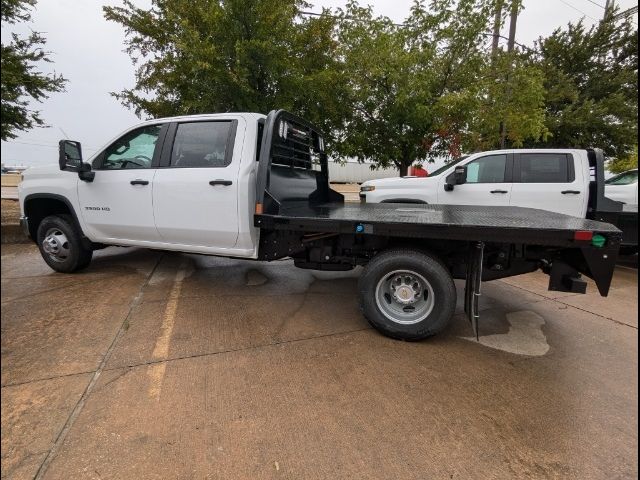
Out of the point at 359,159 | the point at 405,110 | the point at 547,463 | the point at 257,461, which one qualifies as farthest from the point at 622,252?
the point at 257,461

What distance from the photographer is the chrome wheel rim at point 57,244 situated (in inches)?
194

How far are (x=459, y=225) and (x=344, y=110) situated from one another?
6.84 meters

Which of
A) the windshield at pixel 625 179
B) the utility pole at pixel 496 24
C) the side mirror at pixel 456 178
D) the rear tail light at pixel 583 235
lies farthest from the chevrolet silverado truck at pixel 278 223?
the utility pole at pixel 496 24

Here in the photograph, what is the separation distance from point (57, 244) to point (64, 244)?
0.08 metres

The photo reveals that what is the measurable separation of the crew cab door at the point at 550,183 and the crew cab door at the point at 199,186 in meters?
4.81

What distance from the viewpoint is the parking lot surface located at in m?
1.99

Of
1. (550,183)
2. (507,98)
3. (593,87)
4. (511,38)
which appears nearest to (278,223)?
(550,183)

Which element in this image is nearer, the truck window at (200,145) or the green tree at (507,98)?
the truck window at (200,145)

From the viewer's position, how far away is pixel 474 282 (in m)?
3.10

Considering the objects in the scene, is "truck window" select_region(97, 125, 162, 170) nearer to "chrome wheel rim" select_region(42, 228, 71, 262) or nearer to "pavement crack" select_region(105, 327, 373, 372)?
"chrome wheel rim" select_region(42, 228, 71, 262)

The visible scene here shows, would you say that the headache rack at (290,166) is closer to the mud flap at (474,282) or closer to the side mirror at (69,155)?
the mud flap at (474,282)

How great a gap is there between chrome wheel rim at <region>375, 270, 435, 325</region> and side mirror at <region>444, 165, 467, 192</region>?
3427 millimetres

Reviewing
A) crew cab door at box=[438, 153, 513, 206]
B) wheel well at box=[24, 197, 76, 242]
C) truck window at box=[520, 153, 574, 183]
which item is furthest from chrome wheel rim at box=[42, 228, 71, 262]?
truck window at box=[520, 153, 574, 183]

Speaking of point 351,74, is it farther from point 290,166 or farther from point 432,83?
point 290,166
